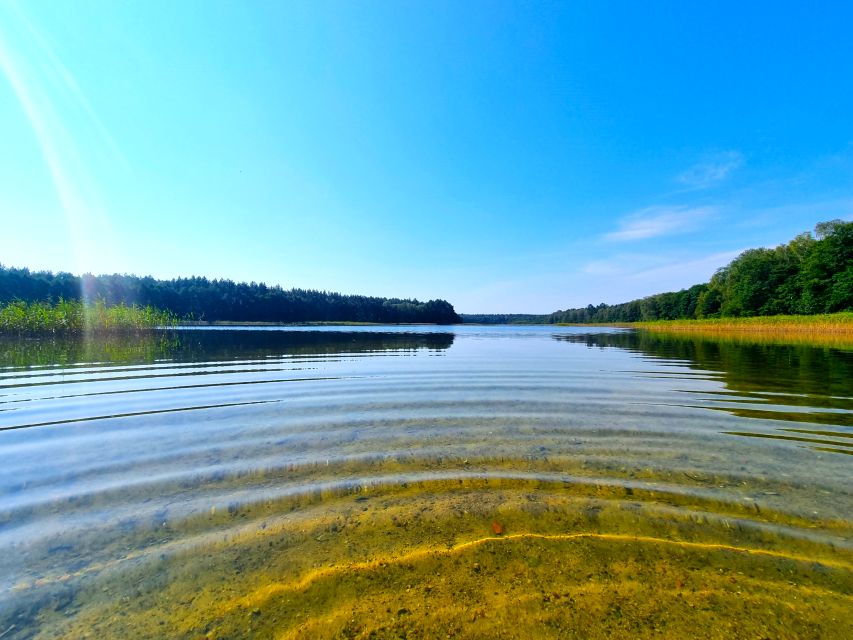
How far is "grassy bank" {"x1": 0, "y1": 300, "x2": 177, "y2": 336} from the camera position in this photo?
100 ft

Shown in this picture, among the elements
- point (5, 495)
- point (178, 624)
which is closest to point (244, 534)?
Result: point (178, 624)

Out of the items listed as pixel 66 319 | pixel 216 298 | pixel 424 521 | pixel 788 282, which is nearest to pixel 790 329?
pixel 788 282

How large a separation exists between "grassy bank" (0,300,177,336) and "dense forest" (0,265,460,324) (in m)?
62.6

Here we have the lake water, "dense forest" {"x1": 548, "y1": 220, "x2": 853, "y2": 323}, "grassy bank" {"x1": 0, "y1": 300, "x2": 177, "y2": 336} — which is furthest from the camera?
"dense forest" {"x1": 548, "y1": 220, "x2": 853, "y2": 323}

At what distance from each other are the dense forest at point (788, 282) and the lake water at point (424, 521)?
335ft

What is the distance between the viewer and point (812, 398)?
34.8 feet

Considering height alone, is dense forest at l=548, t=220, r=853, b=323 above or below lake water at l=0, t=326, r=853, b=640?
above

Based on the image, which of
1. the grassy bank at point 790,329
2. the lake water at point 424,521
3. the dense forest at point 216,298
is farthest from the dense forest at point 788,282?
the dense forest at point 216,298

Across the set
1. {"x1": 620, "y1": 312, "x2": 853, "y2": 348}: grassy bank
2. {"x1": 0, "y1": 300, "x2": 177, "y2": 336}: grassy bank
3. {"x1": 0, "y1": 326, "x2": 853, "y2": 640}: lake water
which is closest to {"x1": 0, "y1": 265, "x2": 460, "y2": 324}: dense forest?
{"x1": 0, "y1": 300, "x2": 177, "y2": 336}: grassy bank

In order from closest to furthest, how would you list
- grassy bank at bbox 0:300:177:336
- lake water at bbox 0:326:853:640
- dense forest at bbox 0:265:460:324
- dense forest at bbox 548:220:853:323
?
lake water at bbox 0:326:853:640 < grassy bank at bbox 0:300:177:336 < dense forest at bbox 548:220:853:323 < dense forest at bbox 0:265:460:324

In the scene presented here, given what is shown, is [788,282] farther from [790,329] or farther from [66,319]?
[66,319]

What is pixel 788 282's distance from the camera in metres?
97.4

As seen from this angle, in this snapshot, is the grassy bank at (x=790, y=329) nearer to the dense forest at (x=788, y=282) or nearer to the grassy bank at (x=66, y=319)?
the dense forest at (x=788, y=282)

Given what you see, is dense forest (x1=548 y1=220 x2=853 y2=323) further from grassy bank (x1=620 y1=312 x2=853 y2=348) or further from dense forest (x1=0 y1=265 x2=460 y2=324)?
dense forest (x1=0 y1=265 x2=460 y2=324)
